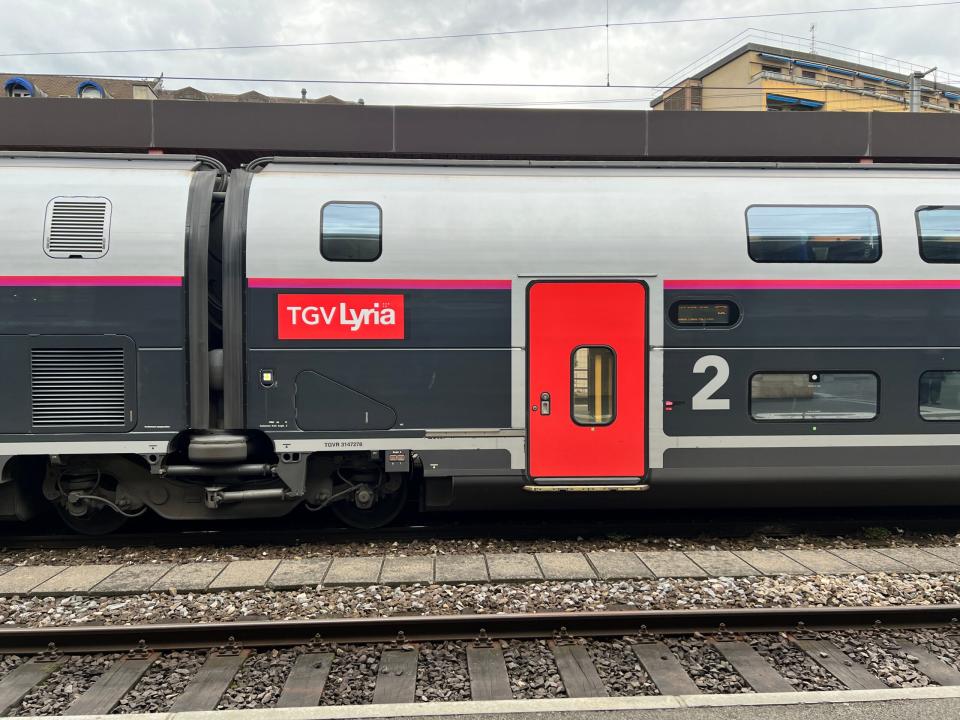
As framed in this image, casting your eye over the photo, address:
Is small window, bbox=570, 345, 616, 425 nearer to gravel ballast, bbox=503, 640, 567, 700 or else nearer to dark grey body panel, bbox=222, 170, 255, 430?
gravel ballast, bbox=503, 640, 567, 700

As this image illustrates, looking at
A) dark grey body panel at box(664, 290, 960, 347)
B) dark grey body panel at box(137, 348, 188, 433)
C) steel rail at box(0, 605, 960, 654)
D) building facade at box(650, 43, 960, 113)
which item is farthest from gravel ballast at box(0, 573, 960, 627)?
building facade at box(650, 43, 960, 113)

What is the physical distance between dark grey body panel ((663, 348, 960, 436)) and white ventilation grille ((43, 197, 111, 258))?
16.6ft

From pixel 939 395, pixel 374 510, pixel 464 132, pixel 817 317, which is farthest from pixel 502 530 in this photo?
pixel 464 132

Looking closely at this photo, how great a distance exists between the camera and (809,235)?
555 cm

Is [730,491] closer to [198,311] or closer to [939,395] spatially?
[939,395]

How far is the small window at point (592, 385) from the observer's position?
5477 mm

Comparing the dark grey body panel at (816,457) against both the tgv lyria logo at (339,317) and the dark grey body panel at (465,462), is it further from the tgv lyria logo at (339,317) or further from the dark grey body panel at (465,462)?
the tgv lyria logo at (339,317)

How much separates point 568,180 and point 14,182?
4864mm

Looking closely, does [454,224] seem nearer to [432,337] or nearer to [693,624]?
[432,337]

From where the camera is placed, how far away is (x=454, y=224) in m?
5.37

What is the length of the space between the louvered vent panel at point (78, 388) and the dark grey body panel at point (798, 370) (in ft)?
16.0

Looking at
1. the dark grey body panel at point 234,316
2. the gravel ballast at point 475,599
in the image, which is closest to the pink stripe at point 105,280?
the dark grey body panel at point 234,316

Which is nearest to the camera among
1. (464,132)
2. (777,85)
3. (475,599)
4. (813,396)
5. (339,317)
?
(475,599)

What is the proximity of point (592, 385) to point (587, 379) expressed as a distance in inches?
2.8
